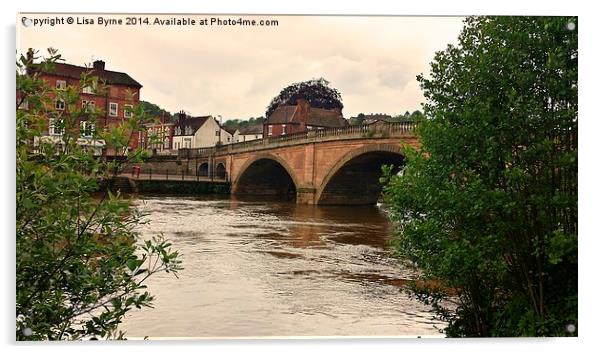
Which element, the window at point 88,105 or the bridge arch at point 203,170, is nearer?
the window at point 88,105

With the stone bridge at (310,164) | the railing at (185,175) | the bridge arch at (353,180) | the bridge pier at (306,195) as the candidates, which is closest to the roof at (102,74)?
the railing at (185,175)

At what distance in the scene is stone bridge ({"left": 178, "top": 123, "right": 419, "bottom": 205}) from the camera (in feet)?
54.2

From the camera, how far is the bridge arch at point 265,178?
20.0 metres

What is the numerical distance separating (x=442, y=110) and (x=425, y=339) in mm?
1696

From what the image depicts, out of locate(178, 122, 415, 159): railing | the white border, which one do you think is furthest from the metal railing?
the white border

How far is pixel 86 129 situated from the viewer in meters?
3.00

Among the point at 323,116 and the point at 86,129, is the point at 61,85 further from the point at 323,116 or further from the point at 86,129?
the point at 323,116

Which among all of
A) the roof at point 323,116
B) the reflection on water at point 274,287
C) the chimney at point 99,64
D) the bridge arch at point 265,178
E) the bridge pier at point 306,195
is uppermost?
the roof at point 323,116

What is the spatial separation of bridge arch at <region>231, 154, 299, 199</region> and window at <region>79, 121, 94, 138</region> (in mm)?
16322

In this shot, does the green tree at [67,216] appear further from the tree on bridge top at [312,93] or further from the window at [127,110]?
the tree on bridge top at [312,93]

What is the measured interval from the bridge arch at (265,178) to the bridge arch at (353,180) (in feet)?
5.23

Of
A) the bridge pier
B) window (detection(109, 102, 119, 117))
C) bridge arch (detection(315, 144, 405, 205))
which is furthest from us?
the bridge pier

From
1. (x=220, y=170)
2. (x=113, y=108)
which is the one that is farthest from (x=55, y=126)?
(x=220, y=170)

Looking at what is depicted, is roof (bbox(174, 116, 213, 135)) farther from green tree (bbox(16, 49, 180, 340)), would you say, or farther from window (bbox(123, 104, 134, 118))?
green tree (bbox(16, 49, 180, 340))
